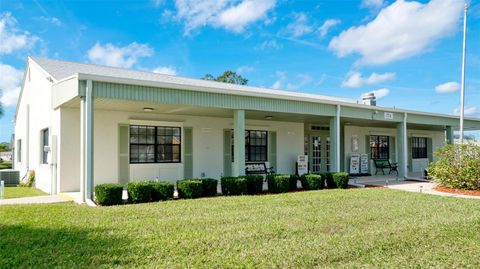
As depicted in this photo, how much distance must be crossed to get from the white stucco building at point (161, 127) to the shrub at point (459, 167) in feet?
9.42

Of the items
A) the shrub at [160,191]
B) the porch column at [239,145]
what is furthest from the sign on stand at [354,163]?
the shrub at [160,191]

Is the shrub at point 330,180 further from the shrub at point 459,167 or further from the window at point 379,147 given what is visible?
the window at point 379,147

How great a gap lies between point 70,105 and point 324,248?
27.7 ft

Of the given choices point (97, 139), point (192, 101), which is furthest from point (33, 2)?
point (192, 101)

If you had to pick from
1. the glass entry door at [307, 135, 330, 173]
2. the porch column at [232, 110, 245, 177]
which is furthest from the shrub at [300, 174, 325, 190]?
the glass entry door at [307, 135, 330, 173]

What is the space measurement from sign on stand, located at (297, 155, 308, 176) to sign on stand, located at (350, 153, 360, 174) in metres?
3.19

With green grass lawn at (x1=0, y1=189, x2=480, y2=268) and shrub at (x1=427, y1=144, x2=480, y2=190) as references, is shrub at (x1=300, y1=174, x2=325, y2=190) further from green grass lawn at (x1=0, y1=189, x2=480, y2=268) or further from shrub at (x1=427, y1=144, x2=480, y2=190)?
shrub at (x1=427, y1=144, x2=480, y2=190)

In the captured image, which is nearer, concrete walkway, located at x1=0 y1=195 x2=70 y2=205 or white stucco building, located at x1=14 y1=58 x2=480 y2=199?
concrete walkway, located at x1=0 y1=195 x2=70 y2=205

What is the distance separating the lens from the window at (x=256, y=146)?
1470 centimetres

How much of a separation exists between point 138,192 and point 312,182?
18.5 feet

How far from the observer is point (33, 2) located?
11.2m

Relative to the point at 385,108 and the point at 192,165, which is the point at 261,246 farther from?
the point at 385,108

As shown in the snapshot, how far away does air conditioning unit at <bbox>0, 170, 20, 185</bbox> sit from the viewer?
45.4ft

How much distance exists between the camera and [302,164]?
52.4 feet
